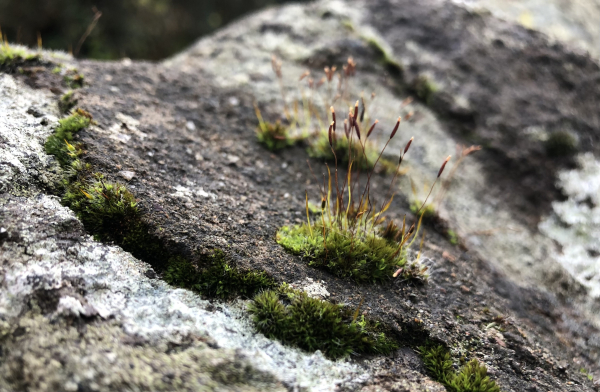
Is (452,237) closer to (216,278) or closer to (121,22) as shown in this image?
(216,278)

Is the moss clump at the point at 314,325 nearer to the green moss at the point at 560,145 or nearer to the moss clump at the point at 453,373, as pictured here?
the moss clump at the point at 453,373

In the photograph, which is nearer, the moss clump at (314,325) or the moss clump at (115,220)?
the moss clump at (314,325)

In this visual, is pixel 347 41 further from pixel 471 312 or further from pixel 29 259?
pixel 29 259

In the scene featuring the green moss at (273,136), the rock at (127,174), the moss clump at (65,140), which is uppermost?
the green moss at (273,136)

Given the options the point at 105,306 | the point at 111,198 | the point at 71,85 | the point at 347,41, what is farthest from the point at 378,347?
the point at 347,41

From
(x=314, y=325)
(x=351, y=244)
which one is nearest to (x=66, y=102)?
(x=351, y=244)

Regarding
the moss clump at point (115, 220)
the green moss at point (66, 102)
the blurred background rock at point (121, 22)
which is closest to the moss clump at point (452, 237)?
the moss clump at point (115, 220)

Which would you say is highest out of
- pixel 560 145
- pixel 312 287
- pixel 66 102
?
pixel 560 145
